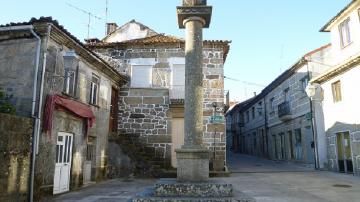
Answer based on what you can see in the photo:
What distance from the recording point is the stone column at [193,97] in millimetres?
6336

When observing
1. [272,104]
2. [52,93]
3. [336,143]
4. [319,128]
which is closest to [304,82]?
[319,128]

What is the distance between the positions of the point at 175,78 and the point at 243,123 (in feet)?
65.1

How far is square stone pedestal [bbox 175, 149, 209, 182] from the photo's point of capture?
247 inches

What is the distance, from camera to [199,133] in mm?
6703

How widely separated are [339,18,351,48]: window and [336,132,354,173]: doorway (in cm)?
426

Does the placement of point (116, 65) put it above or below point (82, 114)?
above

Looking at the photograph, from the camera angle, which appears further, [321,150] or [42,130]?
[321,150]

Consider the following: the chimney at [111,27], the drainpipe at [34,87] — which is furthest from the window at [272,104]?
the drainpipe at [34,87]

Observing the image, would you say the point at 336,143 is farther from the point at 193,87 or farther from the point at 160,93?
the point at 193,87

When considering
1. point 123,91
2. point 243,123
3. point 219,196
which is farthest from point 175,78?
point 243,123

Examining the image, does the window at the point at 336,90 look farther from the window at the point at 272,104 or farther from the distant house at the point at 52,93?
the distant house at the point at 52,93

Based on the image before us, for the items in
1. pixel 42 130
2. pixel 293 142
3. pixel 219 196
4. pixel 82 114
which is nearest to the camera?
pixel 219 196

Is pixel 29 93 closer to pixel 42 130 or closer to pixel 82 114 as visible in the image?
pixel 42 130

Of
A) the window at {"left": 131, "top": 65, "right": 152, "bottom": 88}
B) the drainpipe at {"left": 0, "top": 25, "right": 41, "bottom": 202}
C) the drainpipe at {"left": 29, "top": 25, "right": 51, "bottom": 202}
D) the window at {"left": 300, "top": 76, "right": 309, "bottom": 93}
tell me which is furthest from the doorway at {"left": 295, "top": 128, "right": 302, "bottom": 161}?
the drainpipe at {"left": 0, "top": 25, "right": 41, "bottom": 202}
